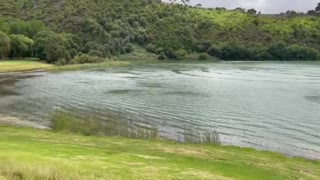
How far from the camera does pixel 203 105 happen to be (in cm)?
5825

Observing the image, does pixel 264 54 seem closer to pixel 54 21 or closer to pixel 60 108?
pixel 54 21

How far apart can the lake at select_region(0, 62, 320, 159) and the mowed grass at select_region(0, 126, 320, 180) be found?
715 cm

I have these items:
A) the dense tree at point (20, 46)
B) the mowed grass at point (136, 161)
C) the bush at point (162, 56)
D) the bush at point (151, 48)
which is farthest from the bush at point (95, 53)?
the mowed grass at point (136, 161)

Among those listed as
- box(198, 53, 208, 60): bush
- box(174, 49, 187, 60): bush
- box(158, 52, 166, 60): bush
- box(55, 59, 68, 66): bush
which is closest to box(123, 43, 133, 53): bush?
box(158, 52, 166, 60): bush

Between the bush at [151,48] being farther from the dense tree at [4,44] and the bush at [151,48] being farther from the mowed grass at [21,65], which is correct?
the dense tree at [4,44]

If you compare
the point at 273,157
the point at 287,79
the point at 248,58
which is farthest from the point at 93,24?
the point at 273,157

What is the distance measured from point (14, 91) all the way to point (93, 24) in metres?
114

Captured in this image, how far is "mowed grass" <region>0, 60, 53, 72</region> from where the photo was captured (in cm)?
11288

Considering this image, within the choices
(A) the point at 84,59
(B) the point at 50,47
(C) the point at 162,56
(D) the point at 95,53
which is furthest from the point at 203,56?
(B) the point at 50,47

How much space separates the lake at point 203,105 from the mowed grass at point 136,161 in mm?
A: 7150

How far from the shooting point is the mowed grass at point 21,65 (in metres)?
113

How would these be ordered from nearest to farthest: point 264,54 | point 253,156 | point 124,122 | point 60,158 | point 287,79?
point 60,158 < point 253,156 < point 124,122 < point 287,79 < point 264,54

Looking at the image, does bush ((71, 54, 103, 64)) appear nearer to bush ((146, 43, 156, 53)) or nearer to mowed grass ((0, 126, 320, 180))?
bush ((146, 43, 156, 53))

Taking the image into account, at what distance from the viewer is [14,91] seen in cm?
7244
